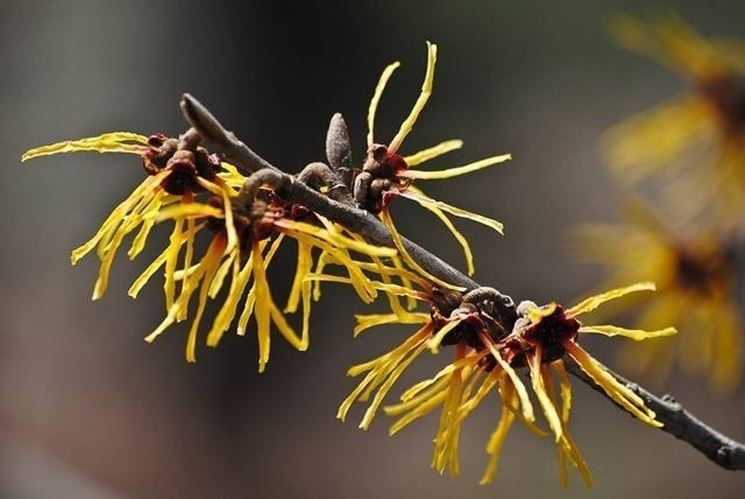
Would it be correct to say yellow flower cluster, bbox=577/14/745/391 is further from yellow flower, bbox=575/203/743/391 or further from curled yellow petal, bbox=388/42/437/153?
curled yellow petal, bbox=388/42/437/153

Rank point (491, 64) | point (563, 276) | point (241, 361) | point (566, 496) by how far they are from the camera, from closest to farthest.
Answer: point (566, 496) → point (241, 361) → point (563, 276) → point (491, 64)

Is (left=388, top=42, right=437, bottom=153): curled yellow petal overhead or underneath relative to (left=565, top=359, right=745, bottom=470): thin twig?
overhead

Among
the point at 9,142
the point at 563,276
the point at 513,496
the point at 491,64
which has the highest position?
the point at 491,64

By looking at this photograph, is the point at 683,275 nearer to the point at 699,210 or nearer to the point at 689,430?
the point at 699,210

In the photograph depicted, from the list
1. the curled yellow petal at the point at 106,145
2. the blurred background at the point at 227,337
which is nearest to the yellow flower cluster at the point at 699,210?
the curled yellow petal at the point at 106,145

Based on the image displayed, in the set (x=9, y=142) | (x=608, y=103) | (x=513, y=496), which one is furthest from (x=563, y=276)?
(x=9, y=142)

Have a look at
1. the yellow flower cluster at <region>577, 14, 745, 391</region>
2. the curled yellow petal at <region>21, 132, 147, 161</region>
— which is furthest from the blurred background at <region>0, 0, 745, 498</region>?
the curled yellow petal at <region>21, 132, 147, 161</region>

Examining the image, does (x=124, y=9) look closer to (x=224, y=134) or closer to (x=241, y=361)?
(x=241, y=361)
